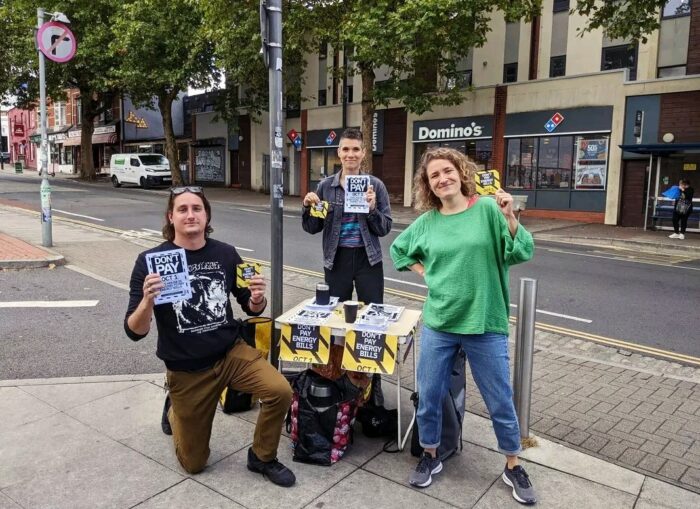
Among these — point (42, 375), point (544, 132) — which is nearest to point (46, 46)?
point (42, 375)

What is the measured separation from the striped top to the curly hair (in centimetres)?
85

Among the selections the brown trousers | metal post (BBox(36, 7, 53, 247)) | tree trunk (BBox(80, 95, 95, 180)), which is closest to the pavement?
the brown trousers

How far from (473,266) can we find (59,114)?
2332 inches

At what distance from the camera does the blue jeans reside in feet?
10.1

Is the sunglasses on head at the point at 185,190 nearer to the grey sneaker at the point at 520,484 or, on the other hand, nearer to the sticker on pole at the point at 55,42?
the grey sneaker at the point at 520,484

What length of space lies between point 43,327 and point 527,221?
16480mm

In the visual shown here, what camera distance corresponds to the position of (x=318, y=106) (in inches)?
1157

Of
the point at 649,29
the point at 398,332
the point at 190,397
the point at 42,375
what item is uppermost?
the point at 649,29

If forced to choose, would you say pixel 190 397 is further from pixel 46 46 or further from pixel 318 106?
A: pixel 318 106

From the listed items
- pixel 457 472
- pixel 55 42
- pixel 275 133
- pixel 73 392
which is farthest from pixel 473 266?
pixel 55 42

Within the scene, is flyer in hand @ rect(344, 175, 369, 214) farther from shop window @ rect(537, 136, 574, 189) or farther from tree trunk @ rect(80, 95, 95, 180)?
tree trunk @ rect(80, 95, 95, 180)

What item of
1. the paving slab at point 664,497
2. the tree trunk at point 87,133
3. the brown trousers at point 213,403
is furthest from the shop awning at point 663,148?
the tree trunk at point 87,133

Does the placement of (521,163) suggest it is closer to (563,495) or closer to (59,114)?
(563,495)

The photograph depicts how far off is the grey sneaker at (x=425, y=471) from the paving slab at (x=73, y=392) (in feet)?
7.93
